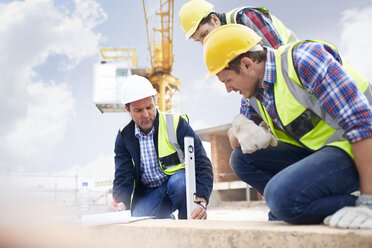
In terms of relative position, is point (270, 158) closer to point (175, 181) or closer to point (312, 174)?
point (312, 174)

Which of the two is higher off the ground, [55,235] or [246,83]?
[246,83]

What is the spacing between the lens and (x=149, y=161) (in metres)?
3.31

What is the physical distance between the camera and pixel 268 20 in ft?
9.29

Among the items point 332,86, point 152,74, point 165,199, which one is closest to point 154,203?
point 165,199

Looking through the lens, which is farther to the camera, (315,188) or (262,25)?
(262,25)

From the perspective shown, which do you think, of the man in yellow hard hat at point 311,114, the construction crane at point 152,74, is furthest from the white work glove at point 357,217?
the construction crane at point 152,74

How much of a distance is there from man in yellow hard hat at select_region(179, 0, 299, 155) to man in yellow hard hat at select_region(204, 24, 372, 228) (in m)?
0.67

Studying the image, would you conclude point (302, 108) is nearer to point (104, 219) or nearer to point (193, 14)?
point (104, 219)

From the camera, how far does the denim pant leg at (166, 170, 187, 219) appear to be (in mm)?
3131

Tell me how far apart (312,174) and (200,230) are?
614 millimetres

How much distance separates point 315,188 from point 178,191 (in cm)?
171

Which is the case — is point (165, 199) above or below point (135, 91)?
below

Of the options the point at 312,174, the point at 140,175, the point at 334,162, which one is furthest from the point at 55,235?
the point at 140,175

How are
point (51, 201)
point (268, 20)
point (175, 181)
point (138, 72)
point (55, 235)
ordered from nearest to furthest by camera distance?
1. point (51, 201)
2. point (55, 235)
3. point (268, 20)
4. point (175, 181)
5. point (138, 72)
